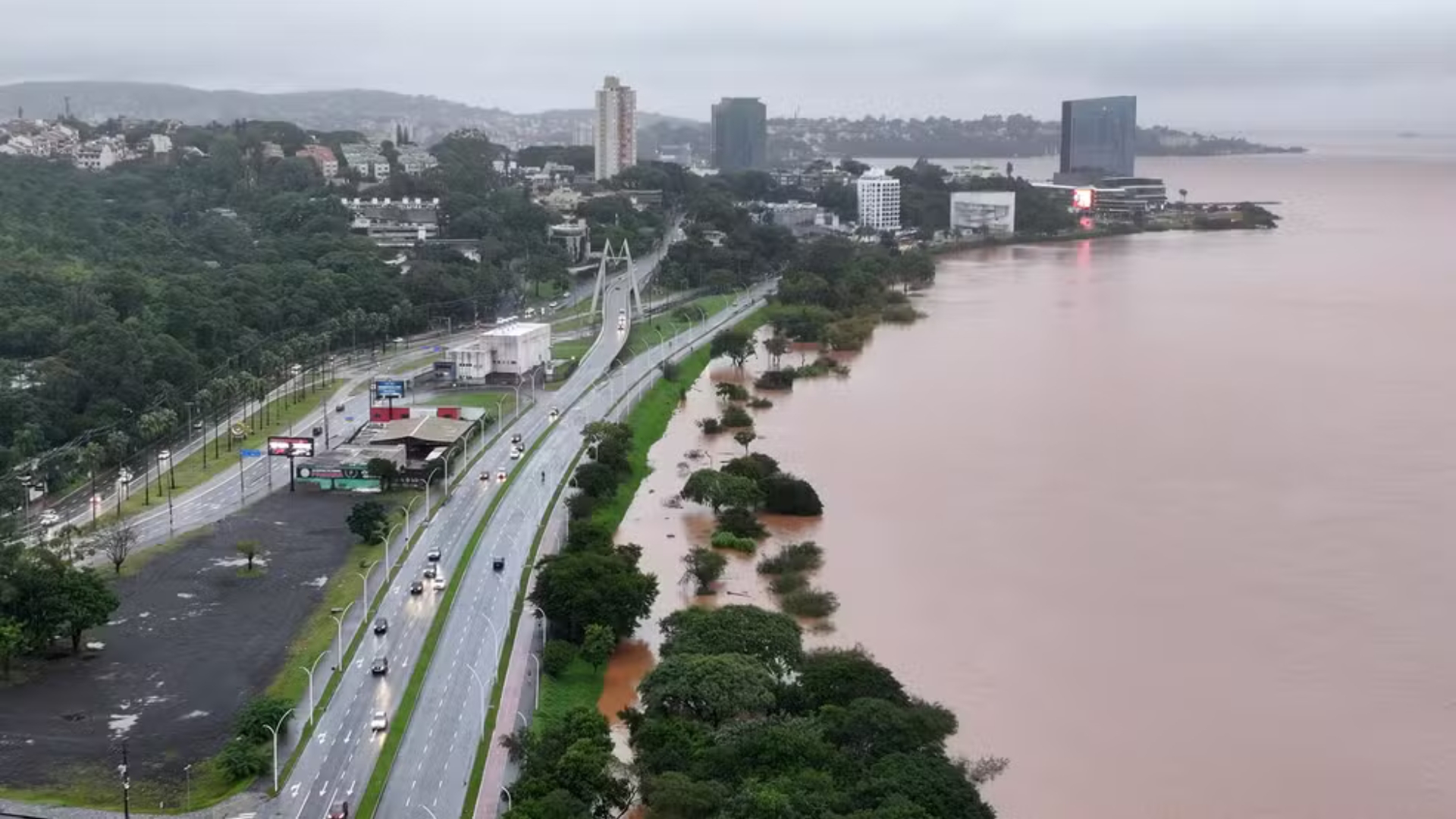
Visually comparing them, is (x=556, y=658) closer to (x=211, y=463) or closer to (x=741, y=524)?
(x=741, y=524)

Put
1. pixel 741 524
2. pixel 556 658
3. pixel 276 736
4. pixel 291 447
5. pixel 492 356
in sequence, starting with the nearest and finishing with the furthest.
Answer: pixel 276 736
pixel 556 658
pixel 741 524
pixel 291 447
pixel 492 356

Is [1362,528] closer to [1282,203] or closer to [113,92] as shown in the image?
[1282,203]

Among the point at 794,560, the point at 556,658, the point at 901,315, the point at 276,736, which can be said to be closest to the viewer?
the point at 276,736

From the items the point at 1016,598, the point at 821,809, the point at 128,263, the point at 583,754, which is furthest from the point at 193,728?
the point at 128,263

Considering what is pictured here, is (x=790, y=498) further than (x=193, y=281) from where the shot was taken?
No

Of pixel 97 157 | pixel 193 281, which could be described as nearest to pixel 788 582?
pixel 193 281

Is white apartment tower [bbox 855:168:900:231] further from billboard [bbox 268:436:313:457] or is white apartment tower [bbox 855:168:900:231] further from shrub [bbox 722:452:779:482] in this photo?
billboard [bbox 268:436:313:457]

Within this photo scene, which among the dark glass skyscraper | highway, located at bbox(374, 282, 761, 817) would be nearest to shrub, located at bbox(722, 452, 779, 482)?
highway, located at bbox(374, 282, 761, 817)
